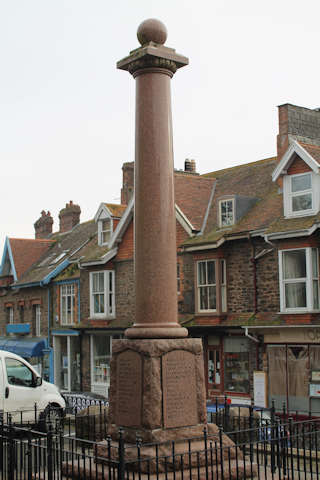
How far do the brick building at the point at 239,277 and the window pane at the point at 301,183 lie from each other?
0.10 ft

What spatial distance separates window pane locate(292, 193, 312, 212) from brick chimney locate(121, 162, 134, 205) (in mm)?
12486

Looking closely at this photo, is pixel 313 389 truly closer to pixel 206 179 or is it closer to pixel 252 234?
pixel 252 234

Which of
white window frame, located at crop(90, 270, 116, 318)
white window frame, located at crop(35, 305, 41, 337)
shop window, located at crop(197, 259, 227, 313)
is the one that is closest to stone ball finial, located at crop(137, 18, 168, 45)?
shop window, located at crop(197, 259, 227, 313)

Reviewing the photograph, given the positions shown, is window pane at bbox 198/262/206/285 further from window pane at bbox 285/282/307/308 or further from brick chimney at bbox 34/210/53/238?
brick chimney at bbox 34/210/53/238

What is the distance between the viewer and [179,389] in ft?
29.3

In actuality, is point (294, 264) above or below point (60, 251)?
below

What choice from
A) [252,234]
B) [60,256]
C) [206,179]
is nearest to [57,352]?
[60,256]

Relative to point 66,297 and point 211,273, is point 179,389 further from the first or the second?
point 66,297

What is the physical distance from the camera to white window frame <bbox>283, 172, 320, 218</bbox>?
20.0m

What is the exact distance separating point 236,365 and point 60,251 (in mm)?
16296

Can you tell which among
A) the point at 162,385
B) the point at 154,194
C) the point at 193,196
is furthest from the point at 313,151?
the point at 162,385

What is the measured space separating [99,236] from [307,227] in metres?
12.6

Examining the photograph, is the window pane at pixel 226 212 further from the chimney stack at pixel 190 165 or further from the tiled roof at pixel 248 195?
the chimney stack at pixel 190 165

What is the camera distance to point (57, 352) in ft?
107
